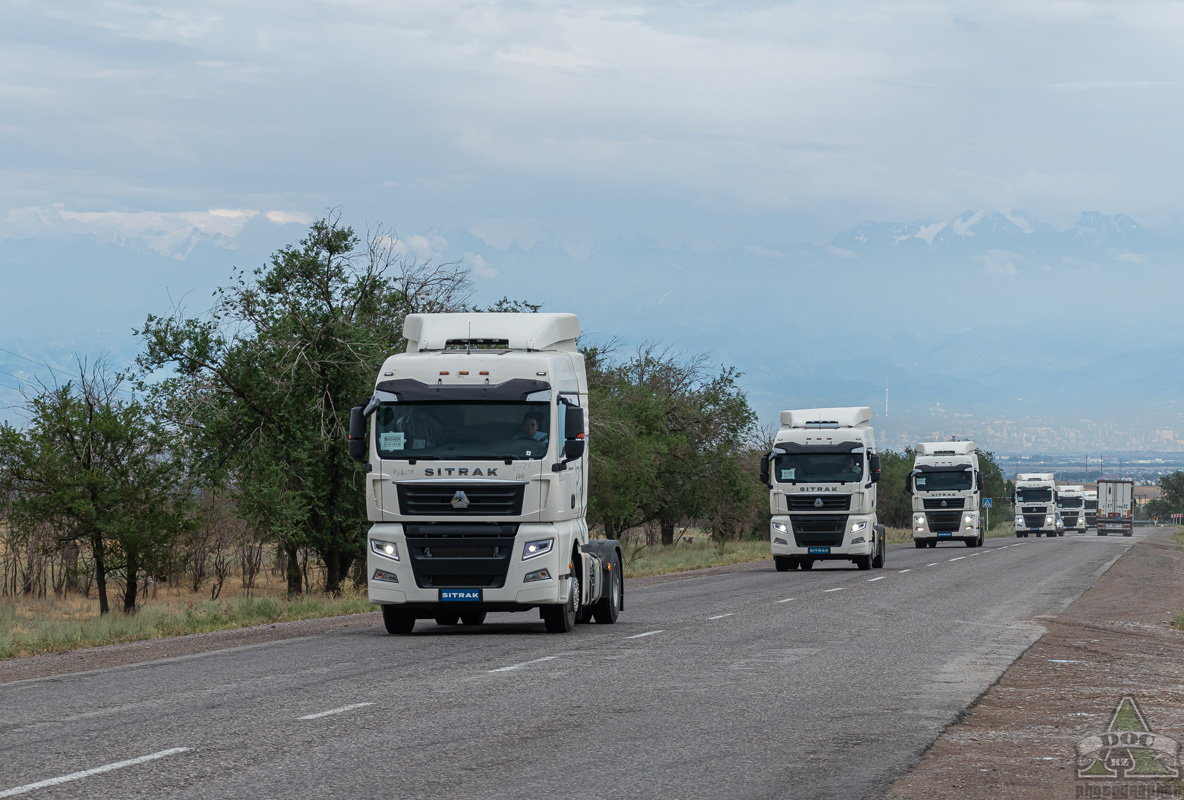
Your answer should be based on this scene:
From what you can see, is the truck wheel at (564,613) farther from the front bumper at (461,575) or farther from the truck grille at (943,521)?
the truck grille at (943,521)

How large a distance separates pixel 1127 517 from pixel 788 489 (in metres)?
66.6

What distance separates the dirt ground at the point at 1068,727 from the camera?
25.9 feet

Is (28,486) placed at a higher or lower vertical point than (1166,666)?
higher

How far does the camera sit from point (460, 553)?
1675cm

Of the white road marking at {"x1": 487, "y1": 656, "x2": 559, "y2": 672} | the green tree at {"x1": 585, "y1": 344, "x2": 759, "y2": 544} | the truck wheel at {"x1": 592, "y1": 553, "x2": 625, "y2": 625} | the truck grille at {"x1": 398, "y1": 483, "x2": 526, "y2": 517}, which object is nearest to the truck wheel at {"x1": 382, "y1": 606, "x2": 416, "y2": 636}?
the truck grille at {"x1": 398, "y1": 483, "x2": 526, "y2": 517}

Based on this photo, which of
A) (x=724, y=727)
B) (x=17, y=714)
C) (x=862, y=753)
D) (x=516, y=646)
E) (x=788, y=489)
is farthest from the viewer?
(x=788, y=489)

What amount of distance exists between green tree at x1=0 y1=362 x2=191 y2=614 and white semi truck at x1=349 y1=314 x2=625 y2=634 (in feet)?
50.0

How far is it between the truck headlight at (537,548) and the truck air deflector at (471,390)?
5.69ft

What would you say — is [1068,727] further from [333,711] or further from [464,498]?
[464,498]

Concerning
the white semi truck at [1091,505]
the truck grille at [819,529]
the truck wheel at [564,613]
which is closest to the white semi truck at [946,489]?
the truck grille at [819,529]

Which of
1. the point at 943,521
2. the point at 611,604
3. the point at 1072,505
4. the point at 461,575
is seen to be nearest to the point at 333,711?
the point at 461,575

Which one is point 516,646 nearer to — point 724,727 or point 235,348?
point 724,727

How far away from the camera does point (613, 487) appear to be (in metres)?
49.0

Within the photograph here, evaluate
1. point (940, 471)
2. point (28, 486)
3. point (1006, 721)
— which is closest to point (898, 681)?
point (1006, 721)
